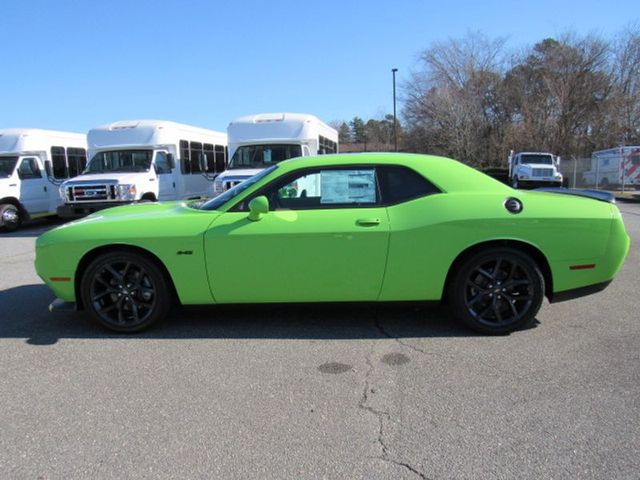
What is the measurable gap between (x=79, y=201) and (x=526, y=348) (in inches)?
437

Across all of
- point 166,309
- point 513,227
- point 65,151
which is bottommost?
point 166,309

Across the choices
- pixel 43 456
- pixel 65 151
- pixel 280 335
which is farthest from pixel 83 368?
pixel 65 151

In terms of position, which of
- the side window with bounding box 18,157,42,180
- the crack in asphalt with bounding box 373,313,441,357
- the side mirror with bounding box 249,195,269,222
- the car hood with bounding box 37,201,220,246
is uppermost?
the side window with bounding box 18,157,42,180

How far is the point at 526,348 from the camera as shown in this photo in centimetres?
405

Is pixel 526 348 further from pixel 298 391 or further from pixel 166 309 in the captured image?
pixel 166 309

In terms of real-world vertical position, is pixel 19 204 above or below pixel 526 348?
above

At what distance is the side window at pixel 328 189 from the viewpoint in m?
4.38

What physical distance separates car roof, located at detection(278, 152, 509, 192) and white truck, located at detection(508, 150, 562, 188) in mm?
24491

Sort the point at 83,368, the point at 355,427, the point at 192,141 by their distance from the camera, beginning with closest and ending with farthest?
the point at 355,427
the point at 83,368
the point at 192,141

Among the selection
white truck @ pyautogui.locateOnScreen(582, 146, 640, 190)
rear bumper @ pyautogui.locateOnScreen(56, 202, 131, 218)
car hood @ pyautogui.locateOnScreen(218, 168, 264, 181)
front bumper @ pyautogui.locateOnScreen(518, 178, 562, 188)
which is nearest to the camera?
car hood @ pyautogui.locateOnScreen(218, 168, 264, 181)

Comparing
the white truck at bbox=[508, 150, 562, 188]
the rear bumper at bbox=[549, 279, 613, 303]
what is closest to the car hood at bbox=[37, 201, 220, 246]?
the rear bumper at bbox=[549, 279, 613, 303]

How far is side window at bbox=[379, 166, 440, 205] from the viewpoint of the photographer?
4.34 m

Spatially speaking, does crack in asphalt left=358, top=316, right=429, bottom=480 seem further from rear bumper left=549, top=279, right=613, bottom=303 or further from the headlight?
the headlight

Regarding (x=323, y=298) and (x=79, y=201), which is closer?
(x=323, y=298)
